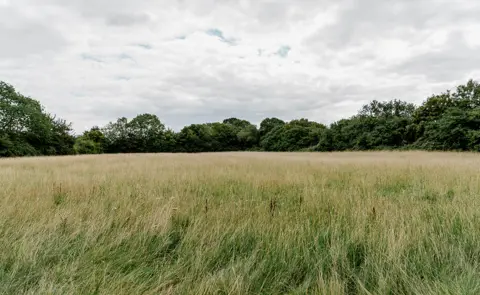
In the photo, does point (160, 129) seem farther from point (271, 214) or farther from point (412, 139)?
point (271, 214)

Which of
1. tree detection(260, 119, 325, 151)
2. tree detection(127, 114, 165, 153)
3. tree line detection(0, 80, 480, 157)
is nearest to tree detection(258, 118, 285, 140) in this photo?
tree line detection(0, 80, 480, 157)

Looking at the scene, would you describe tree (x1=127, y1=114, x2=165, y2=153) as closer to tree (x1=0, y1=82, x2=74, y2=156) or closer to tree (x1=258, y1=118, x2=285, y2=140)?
tree (x1=0, y1=82, x2=74, y2=156)

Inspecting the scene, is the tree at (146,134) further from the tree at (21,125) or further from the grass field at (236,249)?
the grass field at (236,249)

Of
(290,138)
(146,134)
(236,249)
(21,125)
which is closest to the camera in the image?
(236,249)

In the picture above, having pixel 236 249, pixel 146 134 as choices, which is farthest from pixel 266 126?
pixel 236 249

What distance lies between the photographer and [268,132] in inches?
2479

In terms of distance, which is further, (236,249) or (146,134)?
(146,134)

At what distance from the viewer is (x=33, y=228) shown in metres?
2.92

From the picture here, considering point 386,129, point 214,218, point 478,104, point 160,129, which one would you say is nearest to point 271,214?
point 214,218

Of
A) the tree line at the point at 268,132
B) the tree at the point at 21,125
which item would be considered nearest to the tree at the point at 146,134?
the tree line at the point at 268,132

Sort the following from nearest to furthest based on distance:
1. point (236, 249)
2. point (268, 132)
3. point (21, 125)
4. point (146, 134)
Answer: point (236, 249) → point (21, 125) → point (146, 134) → point (268, 132)

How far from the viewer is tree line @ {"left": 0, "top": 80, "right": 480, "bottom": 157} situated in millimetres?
29141

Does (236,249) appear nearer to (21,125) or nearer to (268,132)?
(21,125)

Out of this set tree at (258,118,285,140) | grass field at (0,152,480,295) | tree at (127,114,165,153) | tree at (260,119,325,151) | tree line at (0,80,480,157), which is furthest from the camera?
tree at (258,118,285,140)
